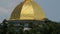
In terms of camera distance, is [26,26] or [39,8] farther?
[39,8]

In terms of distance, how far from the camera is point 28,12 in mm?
39438

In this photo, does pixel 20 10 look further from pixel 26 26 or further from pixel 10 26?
pixel 10 26

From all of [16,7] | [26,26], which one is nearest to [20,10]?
[16,7]

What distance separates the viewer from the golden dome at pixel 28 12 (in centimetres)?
3922

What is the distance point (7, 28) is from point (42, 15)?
9.67 m

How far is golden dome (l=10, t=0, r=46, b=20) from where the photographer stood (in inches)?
1544

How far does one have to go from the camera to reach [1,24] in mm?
30250

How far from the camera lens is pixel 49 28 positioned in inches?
1158

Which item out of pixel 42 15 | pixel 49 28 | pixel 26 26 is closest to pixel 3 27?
Answer: pixel 49 28

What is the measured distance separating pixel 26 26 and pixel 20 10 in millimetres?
3982

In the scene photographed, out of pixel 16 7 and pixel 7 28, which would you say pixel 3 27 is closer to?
pixel 7 28

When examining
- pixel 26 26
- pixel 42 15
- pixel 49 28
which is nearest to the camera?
pixel 49 28

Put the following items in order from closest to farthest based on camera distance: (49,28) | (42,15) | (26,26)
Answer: (49,28) < (26,26) < (42,15)

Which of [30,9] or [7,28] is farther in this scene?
[30,9]
